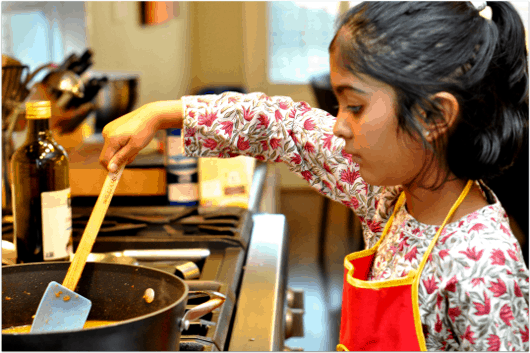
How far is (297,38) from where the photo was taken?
17.5 ft

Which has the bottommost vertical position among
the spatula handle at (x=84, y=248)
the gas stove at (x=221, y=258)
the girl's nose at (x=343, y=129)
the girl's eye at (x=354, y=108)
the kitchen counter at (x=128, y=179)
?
the gas stove at (x=221, y=258)

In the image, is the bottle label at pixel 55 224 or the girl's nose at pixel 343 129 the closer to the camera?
the girl's nose at pixel 343 129

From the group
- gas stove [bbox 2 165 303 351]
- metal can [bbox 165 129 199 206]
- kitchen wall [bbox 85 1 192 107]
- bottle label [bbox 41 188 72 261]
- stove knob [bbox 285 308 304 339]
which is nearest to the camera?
gas stove [bbox 2 165 303 351]

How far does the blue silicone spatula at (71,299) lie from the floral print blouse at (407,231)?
20 cm

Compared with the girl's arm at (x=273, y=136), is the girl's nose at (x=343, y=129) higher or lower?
higher

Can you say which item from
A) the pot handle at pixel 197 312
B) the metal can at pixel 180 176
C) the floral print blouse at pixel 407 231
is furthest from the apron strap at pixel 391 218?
the metal can at pixel 180 176

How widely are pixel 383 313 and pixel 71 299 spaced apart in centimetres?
38

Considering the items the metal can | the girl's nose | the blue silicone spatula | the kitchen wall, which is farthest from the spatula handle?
the kitchen wall

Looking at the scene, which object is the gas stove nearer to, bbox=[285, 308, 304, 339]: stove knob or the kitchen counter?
bbox=[285, 308, 304, 339]: stove knob

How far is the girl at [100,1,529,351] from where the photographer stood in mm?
648

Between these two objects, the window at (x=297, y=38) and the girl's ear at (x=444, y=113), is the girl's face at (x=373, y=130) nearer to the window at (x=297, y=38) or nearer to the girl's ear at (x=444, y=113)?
the girl's ear at (x=444, y=113)

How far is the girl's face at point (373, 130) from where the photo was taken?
0.68 metres

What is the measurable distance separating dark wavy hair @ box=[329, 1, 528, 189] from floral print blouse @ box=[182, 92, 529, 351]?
8 centimetres

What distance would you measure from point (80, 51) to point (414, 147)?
262cm
